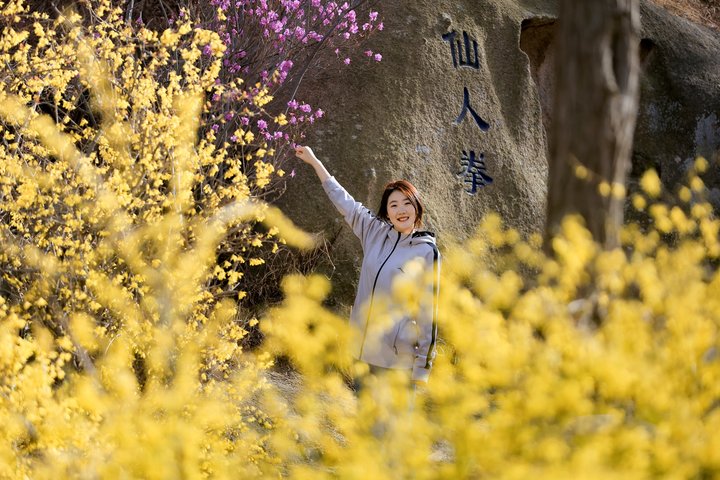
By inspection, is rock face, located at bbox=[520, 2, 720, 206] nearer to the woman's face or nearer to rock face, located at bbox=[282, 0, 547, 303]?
rock face, located at bbox=[282, 0, 547, 303]

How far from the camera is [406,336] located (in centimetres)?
361

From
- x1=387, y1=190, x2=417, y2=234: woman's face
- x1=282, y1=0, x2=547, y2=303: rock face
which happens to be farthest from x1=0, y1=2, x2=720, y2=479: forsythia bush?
x1=282, y1=0, x2=547, y2=303: rock face

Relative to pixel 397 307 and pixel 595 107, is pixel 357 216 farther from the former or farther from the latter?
pixel 595 107

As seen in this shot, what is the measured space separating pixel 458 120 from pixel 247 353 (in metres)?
2.79

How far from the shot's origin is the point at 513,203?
24.1 feet

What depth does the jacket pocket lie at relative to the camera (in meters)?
3.60

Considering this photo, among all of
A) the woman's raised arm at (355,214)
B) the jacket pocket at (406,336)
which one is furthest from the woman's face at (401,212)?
the jacket pocket at (406,336)

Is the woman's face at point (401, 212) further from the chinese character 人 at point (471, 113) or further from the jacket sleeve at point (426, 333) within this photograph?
the chinese character 人 at point (471, 113)

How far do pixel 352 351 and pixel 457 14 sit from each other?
459 cm

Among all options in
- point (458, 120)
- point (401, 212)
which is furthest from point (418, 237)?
point (458, 120)

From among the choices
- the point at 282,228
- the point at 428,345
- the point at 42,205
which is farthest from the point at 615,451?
the point at 282,228

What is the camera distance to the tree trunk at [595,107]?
317cm

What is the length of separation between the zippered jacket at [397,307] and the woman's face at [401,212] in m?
0.04

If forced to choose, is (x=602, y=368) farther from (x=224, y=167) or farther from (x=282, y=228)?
(x=224, y=167)
